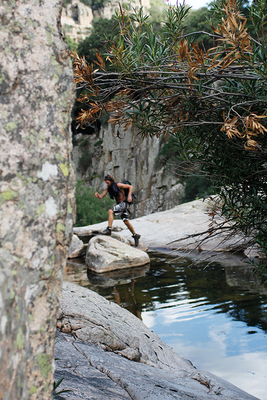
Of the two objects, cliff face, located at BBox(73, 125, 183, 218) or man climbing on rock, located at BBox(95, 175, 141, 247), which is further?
cliff face, located at BBox(73, 125, 183, 218)

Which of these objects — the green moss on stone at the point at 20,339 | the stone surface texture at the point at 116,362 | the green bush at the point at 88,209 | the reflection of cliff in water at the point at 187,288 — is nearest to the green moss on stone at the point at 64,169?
the green moss on stone at the point at 20,339

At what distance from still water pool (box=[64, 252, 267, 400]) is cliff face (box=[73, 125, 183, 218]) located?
45.6ft

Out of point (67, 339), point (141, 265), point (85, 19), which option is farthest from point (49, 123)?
point (85, 19)

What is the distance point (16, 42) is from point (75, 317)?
2734 millimetres

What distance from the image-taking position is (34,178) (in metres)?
1.02

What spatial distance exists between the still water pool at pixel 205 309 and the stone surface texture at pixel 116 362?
1.08ft

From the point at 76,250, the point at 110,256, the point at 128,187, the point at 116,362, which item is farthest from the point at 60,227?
the point at 76,250

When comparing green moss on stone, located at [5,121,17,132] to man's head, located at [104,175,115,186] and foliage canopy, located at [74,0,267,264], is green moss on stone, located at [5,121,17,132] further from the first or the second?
man's head, located at [104,175,115,186]

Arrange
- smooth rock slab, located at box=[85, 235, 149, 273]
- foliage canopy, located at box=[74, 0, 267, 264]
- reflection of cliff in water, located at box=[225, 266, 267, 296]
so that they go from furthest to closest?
smooth rock slab, located at box=[85, 235, 149, 273] < reflection of cliff in water, located at box=[225, 266, 267, 296] < foliage canopy, located at box=[74, 0, 267, 264]

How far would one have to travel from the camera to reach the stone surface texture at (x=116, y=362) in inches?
85.3

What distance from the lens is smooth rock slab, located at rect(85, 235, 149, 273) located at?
7.35m

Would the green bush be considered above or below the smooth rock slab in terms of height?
below

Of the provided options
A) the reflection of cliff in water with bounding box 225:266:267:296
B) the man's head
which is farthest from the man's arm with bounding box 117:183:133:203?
the reflection of cliff in water with bounding box 225:266:267:296

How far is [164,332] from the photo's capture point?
4152 millimetres
